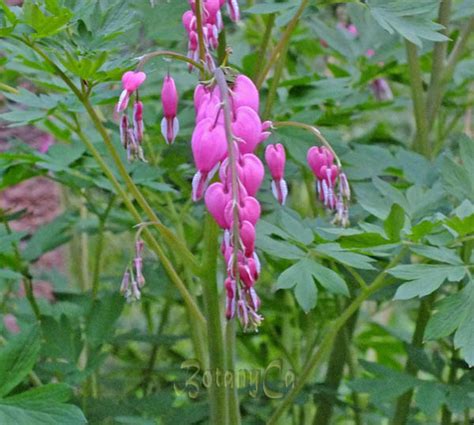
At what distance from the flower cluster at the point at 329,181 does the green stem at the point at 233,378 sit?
251mm

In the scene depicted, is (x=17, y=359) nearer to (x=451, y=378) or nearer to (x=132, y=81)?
(x=132, y=81)

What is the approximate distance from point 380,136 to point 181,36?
71 cm

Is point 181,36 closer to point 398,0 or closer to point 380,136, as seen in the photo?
point 398,0

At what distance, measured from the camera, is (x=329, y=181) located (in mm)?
990

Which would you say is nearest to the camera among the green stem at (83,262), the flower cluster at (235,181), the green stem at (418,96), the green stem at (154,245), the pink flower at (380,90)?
the flower cluster at (235,181)

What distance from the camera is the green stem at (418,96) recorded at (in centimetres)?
150

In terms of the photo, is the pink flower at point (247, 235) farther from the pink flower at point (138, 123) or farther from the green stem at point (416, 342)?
the green stem at point (416, 342)

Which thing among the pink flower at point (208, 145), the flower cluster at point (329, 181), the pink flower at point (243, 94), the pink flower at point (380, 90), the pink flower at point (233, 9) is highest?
the pink flower at point (233, 9)

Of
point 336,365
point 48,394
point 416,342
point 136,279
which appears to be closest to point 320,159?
point 136,279

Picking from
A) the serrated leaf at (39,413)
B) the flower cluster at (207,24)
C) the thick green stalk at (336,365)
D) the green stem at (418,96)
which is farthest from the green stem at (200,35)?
the thick green stalk at (336,365)

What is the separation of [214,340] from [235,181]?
0.39m

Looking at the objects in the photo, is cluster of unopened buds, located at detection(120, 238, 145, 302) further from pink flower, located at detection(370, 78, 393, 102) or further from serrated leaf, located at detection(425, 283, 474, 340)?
pink flower, located at detection(370, 78, 393, 102)

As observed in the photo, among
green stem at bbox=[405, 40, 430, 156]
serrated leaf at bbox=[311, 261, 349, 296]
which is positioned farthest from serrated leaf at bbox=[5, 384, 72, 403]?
green stem at bbox=[405, 40, 430, 156]

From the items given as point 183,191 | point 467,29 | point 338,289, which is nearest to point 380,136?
point 467,29
